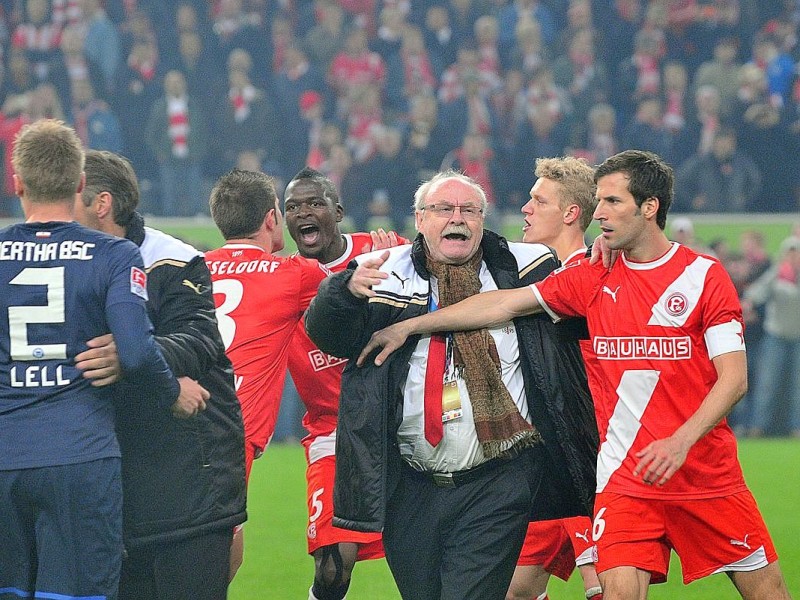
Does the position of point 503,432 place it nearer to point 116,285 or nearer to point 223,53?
point 116,285

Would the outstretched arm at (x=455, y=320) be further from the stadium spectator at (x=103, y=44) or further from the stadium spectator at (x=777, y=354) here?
the stadium spectator at (x=103, y=44)

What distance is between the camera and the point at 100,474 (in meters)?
3.99

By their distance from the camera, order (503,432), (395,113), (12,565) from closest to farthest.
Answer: (12,565) → (503,432) → (395,113)

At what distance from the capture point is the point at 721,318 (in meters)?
4.67

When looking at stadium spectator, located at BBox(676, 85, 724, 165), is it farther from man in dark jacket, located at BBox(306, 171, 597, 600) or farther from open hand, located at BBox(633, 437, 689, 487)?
open hand, located at BBox(633, 437, 689, 487)

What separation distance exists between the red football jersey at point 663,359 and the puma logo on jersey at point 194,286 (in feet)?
4.22

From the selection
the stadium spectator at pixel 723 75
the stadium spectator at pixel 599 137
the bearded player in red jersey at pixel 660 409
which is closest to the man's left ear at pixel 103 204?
the bearded player in red jersey at pixel 660 409

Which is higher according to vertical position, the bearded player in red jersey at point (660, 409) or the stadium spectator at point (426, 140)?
the stadium spectator at point (426, 140)

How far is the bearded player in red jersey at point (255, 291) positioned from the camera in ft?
18.5

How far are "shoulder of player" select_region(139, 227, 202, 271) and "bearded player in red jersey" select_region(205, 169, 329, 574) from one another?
1052 mm

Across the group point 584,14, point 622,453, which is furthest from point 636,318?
point 584,14

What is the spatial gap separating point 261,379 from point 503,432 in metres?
1.46

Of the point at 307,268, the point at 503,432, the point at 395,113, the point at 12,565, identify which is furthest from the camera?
the point at 395,113

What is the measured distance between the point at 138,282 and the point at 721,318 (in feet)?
6.92
